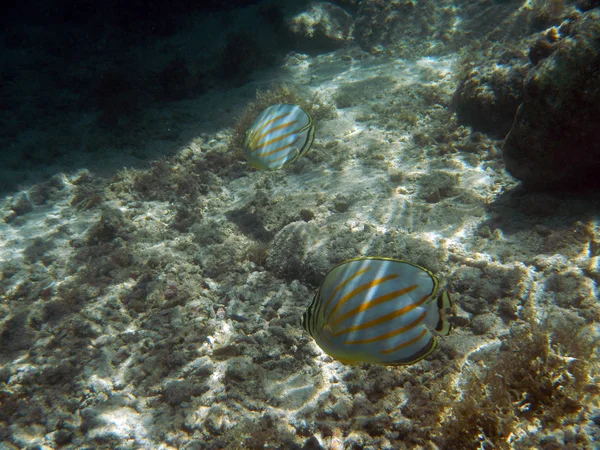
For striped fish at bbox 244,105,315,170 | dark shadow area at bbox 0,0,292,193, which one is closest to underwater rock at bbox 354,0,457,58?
dark shadow area at bbox 0,0,292,193

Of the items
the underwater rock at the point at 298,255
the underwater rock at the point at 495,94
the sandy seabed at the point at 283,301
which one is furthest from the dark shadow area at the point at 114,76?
the underwater rock at the point at 495,94

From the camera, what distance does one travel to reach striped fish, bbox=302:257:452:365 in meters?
1.55

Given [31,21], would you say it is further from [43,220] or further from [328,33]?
[43,220]

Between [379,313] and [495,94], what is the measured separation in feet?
18.2

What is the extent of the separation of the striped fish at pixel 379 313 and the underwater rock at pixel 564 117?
3.31 meters

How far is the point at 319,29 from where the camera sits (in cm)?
1034

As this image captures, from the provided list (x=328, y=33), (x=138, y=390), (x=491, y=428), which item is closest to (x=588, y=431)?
(x=491, y=428)

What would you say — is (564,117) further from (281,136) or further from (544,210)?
(281,136)

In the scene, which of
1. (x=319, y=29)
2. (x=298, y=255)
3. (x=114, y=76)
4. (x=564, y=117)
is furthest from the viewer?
(x=319, y=29)

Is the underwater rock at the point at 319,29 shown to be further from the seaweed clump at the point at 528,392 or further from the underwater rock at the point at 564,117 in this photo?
the seaweed clump at the point at 528,392

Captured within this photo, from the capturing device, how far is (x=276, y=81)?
8852 millimetres

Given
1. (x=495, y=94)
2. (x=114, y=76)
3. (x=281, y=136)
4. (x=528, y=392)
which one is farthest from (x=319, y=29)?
(x=528, y=392)

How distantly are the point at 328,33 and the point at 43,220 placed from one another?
374 inches

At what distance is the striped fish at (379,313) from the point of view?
1.55 meters
